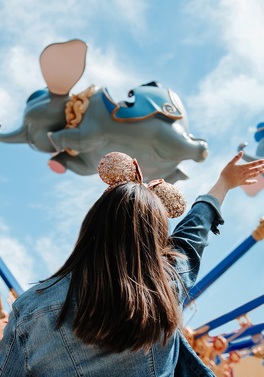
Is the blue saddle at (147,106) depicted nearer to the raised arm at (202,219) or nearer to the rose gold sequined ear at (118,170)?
the raised arm at (202,219)

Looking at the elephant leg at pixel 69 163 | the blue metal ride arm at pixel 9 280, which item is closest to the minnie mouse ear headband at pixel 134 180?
the blue metal ride arm at pixel 9 280

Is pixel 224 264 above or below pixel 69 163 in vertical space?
below

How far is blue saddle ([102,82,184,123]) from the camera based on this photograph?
9.63 feet

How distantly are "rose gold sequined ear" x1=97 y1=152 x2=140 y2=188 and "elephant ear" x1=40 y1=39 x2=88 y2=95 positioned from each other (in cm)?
212

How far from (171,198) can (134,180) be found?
0.07 meters

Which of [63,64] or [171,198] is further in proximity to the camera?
[63,64]

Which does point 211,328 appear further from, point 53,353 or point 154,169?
point 53,353

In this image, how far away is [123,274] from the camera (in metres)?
0.66

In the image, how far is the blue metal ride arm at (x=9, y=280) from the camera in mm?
2533

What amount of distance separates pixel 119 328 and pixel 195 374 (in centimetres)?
15

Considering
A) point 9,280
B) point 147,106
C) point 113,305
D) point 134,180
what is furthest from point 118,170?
point 147,106

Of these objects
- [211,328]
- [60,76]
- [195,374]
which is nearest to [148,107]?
[60,76]

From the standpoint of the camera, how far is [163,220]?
29.6 inches

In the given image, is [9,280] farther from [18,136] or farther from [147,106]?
[147,106]
